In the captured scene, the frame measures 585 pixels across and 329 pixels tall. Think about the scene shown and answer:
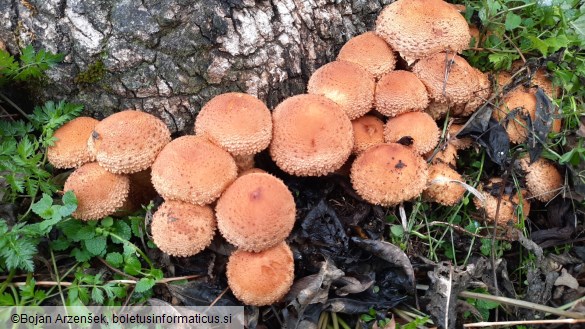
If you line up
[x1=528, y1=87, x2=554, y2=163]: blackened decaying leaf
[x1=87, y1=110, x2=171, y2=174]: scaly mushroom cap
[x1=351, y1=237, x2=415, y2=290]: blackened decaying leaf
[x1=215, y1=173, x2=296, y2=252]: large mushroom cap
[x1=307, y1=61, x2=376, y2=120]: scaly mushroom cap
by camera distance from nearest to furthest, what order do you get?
[x1=215, y1=173, x2=296, y2=252]: large mushroom cap
[x1=87, y1=110, x2=171, y2=174]: scaly mushroom cap
[x1=351, y1=237, x2=415, y2=290]: blackened decaying leaf
[x1=307, y1=61, x2=376, y2=120]: scaly mushroom cap
[x1=528, y1=87, x2=554, y2=163]: blackened decaying leaf

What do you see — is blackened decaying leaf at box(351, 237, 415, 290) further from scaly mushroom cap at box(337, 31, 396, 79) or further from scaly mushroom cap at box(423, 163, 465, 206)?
scaly mushroom cap at box(337, 31, 396, 79)

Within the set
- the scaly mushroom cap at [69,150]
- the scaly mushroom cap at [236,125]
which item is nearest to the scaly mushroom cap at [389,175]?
the scaly mushroom cap at [236,125]

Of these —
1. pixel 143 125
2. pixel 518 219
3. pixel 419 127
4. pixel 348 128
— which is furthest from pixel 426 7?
pixel 143 125

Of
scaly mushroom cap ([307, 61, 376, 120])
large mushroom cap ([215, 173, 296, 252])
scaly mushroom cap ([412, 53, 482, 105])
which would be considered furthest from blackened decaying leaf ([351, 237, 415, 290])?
scaly mushroom cap ([412, 53, 482, 105])

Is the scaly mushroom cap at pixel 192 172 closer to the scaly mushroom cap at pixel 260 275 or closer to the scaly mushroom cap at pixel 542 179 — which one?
the scaly mushroom cap at pixel 260 275

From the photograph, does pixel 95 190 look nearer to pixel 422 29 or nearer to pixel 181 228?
pixel 181 228

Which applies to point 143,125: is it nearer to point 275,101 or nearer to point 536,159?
point 275,101
